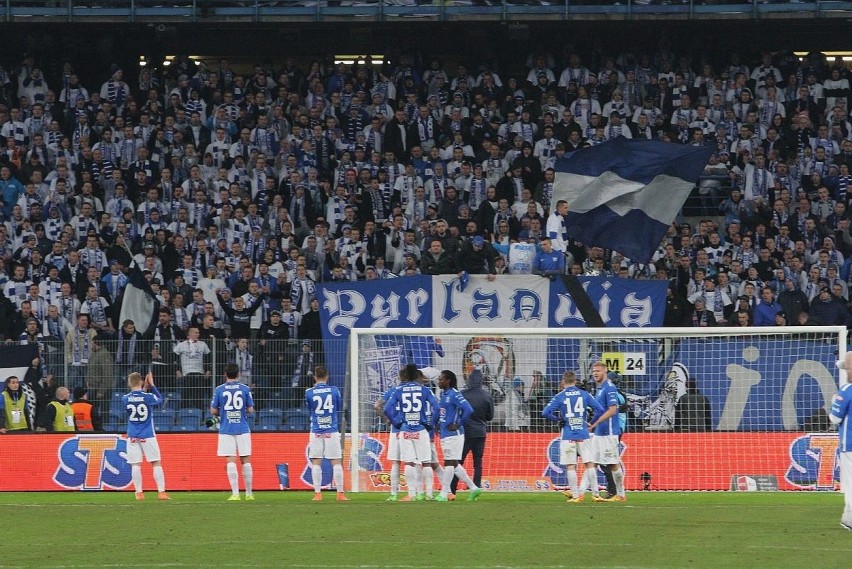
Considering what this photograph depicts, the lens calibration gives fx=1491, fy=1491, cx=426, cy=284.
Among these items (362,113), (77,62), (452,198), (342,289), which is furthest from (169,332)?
(77,62)

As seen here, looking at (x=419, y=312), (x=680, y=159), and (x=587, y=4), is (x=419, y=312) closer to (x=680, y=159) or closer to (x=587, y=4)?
(x=680, y=159)

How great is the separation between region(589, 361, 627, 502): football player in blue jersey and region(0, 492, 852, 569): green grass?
489mm

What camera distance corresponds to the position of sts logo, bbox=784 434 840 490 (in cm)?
2341

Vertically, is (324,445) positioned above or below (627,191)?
below

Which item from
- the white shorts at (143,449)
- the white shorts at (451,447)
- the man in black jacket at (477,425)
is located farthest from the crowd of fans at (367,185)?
the white shorts at (451,447)

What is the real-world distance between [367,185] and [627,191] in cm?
573

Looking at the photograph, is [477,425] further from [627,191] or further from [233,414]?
[627,191]

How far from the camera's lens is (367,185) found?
30062mm

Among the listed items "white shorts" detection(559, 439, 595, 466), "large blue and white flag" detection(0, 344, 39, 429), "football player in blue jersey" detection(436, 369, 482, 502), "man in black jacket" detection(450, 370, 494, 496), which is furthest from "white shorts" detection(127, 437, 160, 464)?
"white shorts" detection(559, 439, 595, 466)

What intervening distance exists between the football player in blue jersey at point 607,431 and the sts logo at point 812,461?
386cm

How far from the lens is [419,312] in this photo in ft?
84.9

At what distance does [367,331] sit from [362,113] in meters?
9.77

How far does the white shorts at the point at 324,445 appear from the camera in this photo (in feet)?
70.3

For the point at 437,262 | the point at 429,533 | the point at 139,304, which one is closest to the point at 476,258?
the point at 437,262
